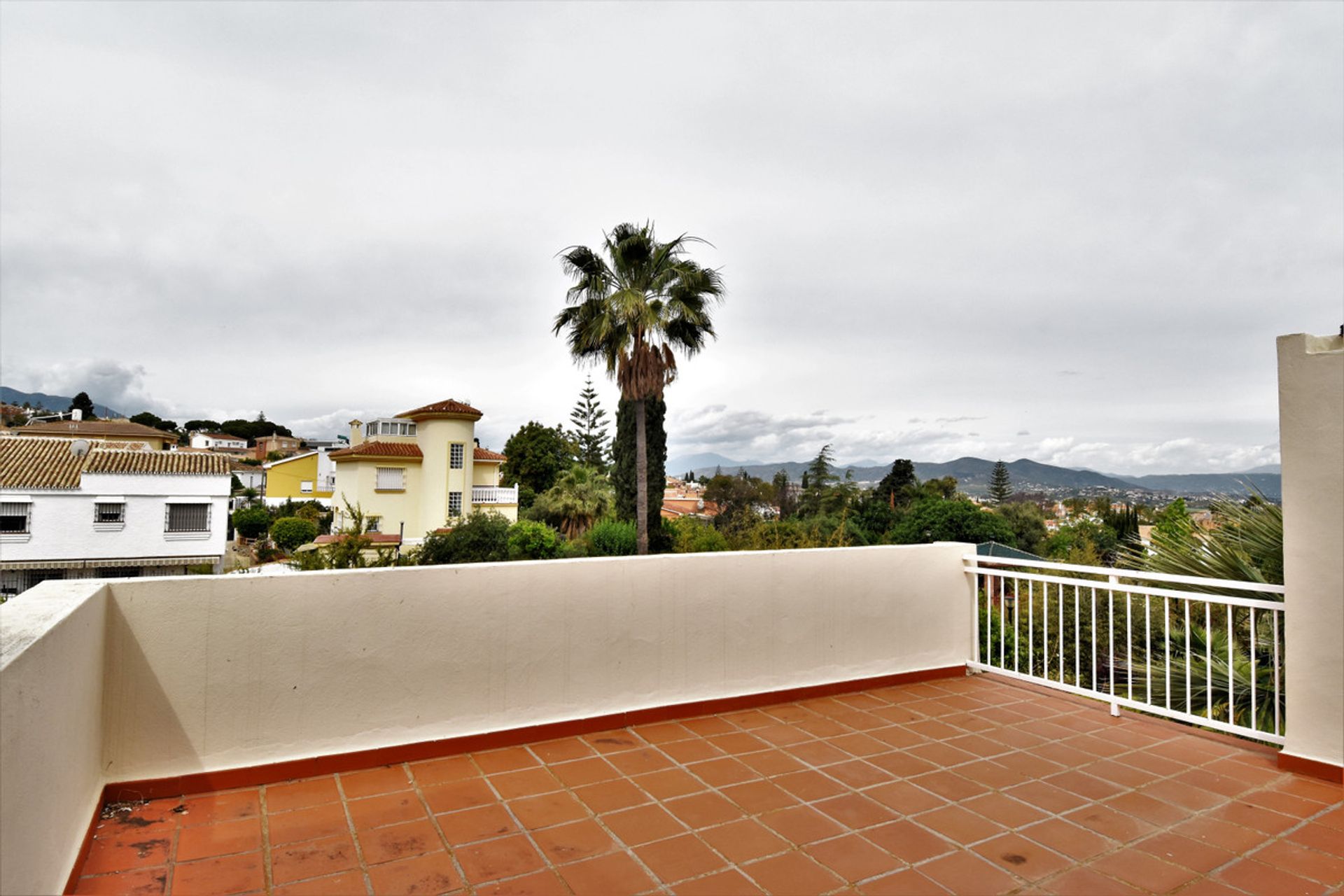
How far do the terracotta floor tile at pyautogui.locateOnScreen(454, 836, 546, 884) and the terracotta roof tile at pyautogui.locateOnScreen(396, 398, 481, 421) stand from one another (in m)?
29.7

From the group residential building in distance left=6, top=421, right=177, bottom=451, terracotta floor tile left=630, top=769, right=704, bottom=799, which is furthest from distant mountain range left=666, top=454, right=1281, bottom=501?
residential building in distance left=6, top=421, right=177, bottom=451

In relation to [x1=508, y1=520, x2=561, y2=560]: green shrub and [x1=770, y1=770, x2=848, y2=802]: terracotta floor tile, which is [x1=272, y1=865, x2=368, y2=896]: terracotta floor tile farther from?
[x1=508, y1=520, x2=561, y2=560]: green shrub

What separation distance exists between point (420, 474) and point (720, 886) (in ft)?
103

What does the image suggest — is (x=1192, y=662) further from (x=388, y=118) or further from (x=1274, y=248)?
(x=388, y=118)

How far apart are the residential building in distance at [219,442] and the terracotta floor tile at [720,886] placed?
73.9 meters

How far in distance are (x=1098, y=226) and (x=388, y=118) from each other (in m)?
8.58

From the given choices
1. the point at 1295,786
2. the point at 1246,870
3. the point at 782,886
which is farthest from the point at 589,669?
the point at 1295,786

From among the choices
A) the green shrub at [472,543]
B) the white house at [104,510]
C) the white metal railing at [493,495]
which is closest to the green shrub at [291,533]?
the white house at [104,510]

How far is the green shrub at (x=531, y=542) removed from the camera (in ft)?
72.3

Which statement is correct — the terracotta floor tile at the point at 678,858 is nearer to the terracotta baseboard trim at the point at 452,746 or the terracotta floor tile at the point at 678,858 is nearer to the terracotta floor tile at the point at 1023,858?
the terracotta floor tile at the point at 1023,858

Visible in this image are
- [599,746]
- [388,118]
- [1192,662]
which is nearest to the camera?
[599,746]

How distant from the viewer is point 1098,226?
824 centimetres

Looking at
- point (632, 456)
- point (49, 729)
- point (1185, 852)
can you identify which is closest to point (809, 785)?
point (1185, 852)

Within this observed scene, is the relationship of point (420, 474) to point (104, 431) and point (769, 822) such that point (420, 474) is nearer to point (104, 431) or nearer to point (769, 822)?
point (769, 822)
